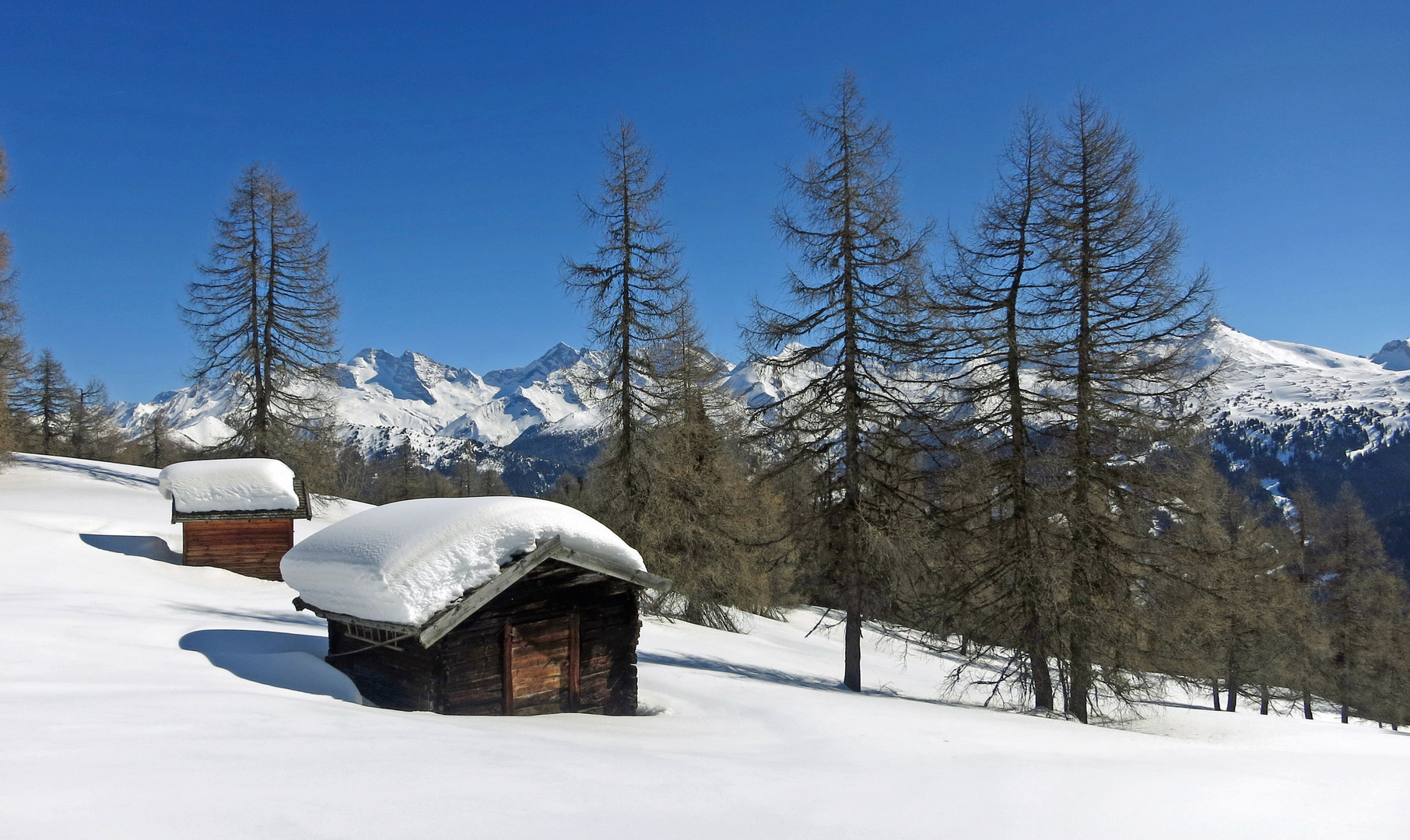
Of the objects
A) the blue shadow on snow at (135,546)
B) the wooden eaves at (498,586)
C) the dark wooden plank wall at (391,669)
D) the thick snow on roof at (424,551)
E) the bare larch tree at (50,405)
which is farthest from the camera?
the bare larch tree at (50,405)

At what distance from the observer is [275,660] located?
1041 cm

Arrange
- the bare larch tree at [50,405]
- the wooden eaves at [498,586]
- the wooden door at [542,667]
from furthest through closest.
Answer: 1. the bare larch tree at [50,405]
2. the wooden door at [542,667]
3. the wooden eaves at [498,586]

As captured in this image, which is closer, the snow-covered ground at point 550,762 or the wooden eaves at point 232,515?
the snow-covered ground at point 550,762

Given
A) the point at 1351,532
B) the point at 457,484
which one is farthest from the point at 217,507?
Result: the point at 457,484

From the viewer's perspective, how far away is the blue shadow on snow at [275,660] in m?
9.56

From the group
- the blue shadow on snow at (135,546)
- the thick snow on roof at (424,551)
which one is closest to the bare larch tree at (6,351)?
the blue shadow on snow at (135,546)

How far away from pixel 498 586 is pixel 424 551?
1.07m

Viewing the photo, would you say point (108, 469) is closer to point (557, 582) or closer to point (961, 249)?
point (557, 582)

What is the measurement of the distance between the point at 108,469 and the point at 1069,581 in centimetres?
3647

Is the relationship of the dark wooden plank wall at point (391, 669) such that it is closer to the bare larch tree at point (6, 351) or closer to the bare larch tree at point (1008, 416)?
the bare larch tree at point (1008, 416)

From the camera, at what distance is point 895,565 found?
15.2 m

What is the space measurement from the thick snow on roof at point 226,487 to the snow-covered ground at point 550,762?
17.6ft

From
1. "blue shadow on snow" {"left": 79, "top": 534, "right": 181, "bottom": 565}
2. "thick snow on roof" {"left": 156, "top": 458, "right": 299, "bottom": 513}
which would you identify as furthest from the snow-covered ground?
"blue shadow on snow" {"left": 79, "top": 534, "right": 181, "bottom": 565}

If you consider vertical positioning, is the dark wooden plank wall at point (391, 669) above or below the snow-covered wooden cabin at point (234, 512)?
below
